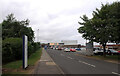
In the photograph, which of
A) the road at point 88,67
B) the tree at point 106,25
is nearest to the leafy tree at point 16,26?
the tree at point 106,25

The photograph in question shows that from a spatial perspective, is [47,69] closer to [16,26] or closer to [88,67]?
[88,67]

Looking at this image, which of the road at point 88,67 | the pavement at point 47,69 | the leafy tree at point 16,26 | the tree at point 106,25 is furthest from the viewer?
the leafy tree at point 16,26

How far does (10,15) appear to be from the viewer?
34906 mm

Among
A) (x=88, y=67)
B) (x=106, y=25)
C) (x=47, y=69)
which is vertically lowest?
(x=88, y=67)

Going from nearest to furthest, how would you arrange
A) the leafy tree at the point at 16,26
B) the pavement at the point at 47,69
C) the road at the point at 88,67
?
the pavement at the point at 47,69, the road at the point at 88,67, the leafy tree at the point at 16,26

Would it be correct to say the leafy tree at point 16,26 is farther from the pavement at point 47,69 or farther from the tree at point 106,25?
the pavement at point 47,69

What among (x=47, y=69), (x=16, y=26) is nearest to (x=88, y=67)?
(x=47, y=69)

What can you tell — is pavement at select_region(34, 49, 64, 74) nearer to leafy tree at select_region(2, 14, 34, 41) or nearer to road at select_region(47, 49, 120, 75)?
road at select_region(47, 49, 120, 75)

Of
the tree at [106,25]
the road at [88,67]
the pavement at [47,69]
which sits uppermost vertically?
the tree at [106,25]

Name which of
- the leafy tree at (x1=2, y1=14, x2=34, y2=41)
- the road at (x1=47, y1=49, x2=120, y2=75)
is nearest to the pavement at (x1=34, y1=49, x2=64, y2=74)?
the road at (x1=47, y1=49, x2=120, y2=75)

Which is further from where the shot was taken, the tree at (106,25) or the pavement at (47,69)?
the tree at (106,25)

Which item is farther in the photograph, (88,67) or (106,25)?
(106,25)

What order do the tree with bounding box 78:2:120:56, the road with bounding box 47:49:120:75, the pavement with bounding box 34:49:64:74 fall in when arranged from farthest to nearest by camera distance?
the tree with bounding box 78:2:120:56 → the road with bounding box 47:49:120:75 → the pavement with bounding box 34:49:64:74

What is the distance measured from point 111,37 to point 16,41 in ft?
43.1
